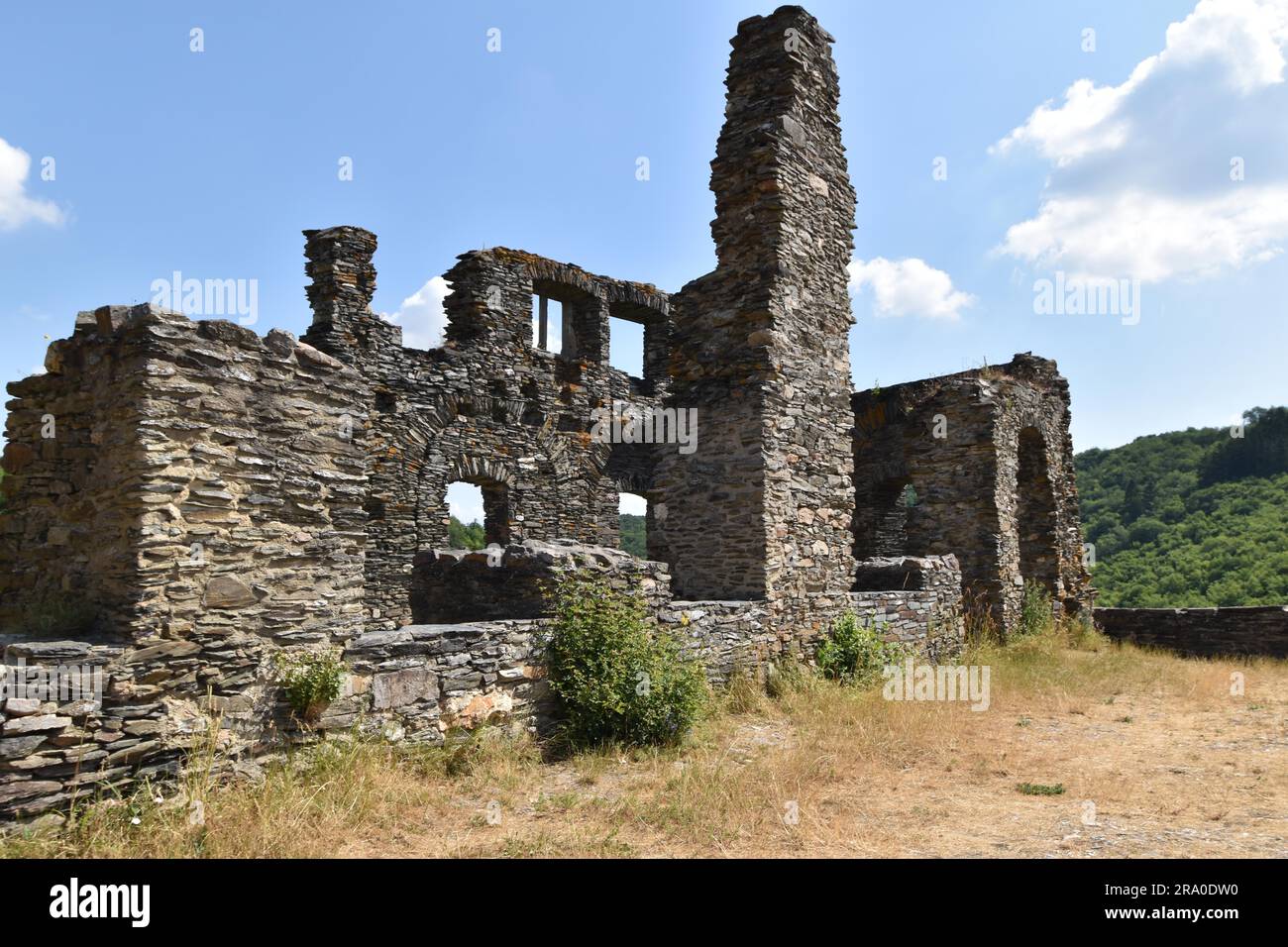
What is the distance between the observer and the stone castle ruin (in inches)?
197

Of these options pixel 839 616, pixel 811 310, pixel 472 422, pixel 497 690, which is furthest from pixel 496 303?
pixel 497 690

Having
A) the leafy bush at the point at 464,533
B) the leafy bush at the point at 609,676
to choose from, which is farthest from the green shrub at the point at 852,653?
the leafy bush at the point at 464,533

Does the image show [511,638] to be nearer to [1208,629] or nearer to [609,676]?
[609,676]

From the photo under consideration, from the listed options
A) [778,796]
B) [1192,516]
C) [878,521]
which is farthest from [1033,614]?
[1192,516]

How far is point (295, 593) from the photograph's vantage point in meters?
5.64

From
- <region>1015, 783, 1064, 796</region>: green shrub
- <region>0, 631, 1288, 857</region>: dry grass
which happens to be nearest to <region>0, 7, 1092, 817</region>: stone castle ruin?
<region>0, 631, 1288, 857</region>: dry grass

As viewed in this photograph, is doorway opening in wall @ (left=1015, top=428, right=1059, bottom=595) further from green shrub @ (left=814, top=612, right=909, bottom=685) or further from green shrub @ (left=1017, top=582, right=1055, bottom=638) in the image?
green shrub @ (left=814, top=612, right=909, bottom=685)

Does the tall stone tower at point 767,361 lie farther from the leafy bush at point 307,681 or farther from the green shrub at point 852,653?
the leafy bush at point 307,681

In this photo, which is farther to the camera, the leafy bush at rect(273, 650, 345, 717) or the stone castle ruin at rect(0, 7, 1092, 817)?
the leafy bush at rect(273, 650, 345, 717)

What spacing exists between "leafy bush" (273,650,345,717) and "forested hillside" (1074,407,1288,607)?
22.4 metres

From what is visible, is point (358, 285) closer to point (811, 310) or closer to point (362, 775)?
point (811, 310)

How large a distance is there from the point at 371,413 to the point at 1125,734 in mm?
11238

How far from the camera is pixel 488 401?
15094 millimetres

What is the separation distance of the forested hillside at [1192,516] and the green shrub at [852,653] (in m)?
15.6
